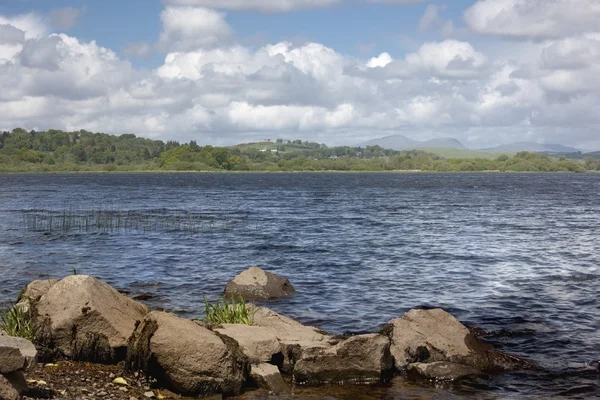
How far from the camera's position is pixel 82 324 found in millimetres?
16062

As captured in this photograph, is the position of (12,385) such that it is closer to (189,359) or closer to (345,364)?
(189,359)

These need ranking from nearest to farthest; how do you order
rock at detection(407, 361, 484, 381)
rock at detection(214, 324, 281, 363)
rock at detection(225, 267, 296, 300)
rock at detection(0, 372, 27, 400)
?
rock at detection(0, 372, 27, 400)
rock at detection(214, 324, 281, 363)
rock at detection(407, 361, 484, 381)
rock at detection(225, 267, 296, 300)

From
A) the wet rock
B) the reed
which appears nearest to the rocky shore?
the wet rock

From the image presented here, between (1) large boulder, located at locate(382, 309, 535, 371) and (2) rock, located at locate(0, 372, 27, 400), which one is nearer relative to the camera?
(2) rock, located at locate(0, 372, 27, 400)

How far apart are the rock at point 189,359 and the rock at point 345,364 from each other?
1.90 meters

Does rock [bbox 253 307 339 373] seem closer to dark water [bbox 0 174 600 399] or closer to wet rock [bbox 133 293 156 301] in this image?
dark water [bbox 0 174 600 399]

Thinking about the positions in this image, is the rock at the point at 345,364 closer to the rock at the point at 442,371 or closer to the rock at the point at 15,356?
the rock at the point at 442,371

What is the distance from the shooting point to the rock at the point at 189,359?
1447 cm

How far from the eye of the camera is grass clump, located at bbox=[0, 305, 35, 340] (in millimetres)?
16500

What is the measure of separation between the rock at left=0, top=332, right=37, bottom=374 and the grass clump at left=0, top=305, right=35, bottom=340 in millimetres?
3524

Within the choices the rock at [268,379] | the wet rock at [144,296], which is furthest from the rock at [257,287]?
the rock at [268,379]

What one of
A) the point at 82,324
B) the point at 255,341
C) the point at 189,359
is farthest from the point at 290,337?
the point at 82,324

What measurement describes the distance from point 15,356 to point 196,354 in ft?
12.3

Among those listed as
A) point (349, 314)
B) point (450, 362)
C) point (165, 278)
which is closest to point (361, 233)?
point (165, 278)
